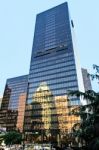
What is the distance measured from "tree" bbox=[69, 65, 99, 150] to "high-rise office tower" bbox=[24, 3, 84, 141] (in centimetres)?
12136

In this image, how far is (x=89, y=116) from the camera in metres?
13.4

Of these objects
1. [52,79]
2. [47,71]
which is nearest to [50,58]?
[47,71]

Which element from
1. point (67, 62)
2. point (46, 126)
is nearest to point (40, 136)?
point (46, 126)

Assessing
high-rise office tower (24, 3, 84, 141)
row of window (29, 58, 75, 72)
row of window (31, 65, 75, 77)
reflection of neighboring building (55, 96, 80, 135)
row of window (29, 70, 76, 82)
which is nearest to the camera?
reflection of neighboring building (55, 96, 80, 135)

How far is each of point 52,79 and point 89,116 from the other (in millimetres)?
141462

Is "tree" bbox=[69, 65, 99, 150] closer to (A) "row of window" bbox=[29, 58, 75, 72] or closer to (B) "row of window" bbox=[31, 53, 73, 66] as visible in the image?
(A) "row of window" bbox=[29, 58, 75, 72]

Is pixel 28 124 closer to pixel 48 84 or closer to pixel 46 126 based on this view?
pixel 46 126

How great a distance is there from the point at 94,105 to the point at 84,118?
3.05ft

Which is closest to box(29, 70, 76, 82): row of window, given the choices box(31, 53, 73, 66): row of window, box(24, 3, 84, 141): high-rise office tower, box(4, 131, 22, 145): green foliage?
box(24, 3, 84, 141): high-rise office tower

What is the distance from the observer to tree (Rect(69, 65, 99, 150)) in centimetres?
1322

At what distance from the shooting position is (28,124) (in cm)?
15500

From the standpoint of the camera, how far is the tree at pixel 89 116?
43.4 feet

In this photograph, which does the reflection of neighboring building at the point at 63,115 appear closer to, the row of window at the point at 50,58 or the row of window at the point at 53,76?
the row of window at the point at 53,76

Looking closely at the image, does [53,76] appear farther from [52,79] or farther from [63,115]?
[63,115]
